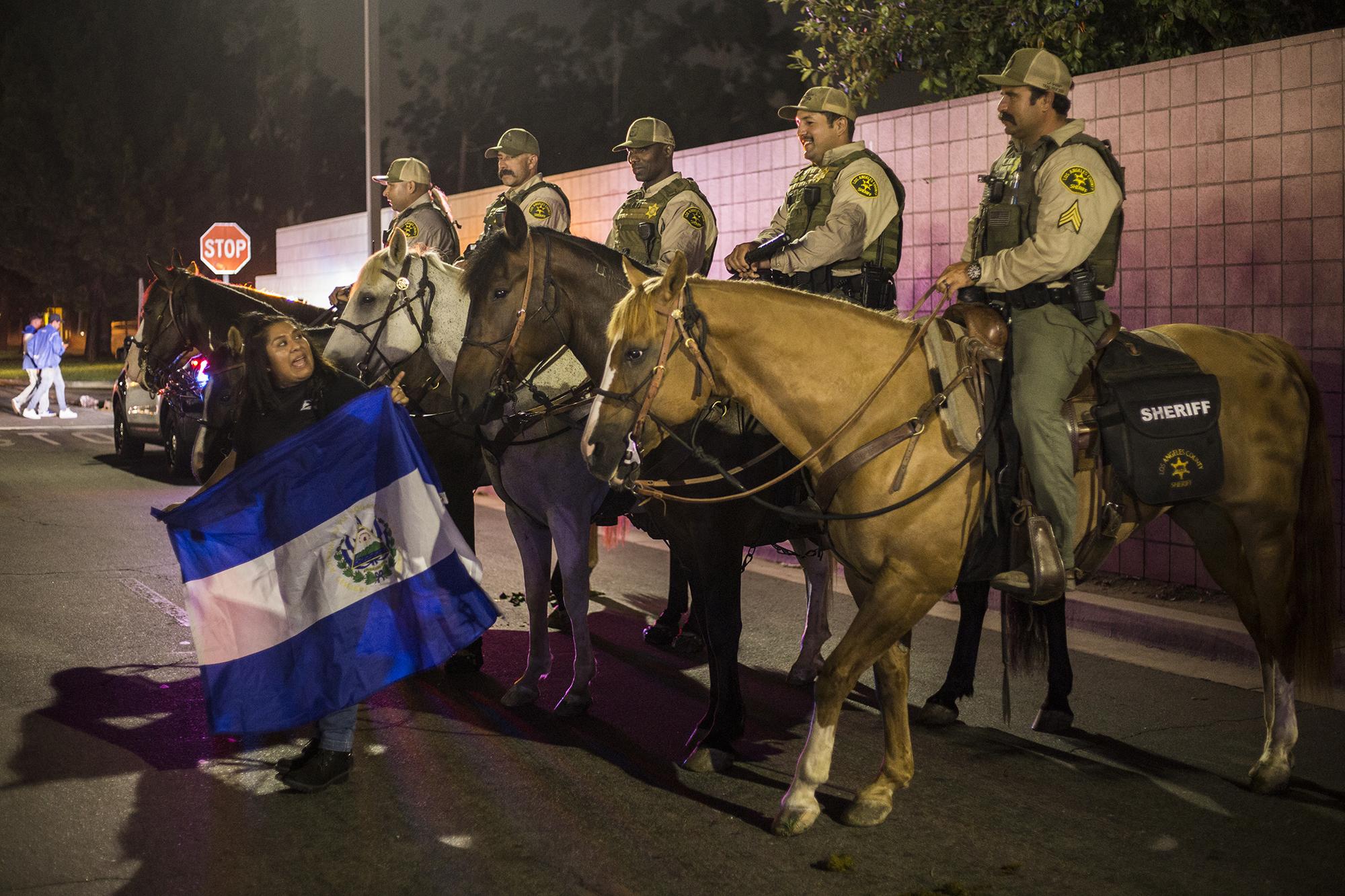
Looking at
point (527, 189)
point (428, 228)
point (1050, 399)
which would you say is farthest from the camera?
point (428, 228)

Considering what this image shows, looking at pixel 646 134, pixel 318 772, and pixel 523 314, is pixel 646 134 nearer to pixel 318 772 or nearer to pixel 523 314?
pixel 523 314

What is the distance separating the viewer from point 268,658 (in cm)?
571

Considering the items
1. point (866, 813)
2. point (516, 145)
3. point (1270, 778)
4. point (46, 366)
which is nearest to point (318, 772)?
point (866, 813)

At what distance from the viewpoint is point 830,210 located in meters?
7.20

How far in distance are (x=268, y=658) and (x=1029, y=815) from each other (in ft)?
10.4

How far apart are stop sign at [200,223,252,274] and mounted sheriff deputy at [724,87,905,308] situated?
2679 centimetres

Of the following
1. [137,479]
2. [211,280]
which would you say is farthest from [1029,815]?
[137,479]

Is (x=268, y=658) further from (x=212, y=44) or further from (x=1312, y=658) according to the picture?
(x=212, y=44)

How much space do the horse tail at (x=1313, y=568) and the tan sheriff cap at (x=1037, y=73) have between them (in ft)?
5.44

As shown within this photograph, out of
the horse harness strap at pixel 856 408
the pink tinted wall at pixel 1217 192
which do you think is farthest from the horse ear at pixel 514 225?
the pink tinted wall at pixel 1217 192

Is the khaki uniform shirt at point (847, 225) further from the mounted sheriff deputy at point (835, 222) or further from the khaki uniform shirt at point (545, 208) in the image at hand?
the khaki uniform shirt at point (545, 208)

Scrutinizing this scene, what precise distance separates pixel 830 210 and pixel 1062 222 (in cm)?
182

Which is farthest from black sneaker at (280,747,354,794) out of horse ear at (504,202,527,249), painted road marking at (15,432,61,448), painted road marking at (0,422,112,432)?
painted road marking at (0,422,112,432)

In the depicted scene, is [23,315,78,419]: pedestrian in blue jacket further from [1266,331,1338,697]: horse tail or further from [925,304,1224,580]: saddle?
[1266,331,1338,697]: horse tail
